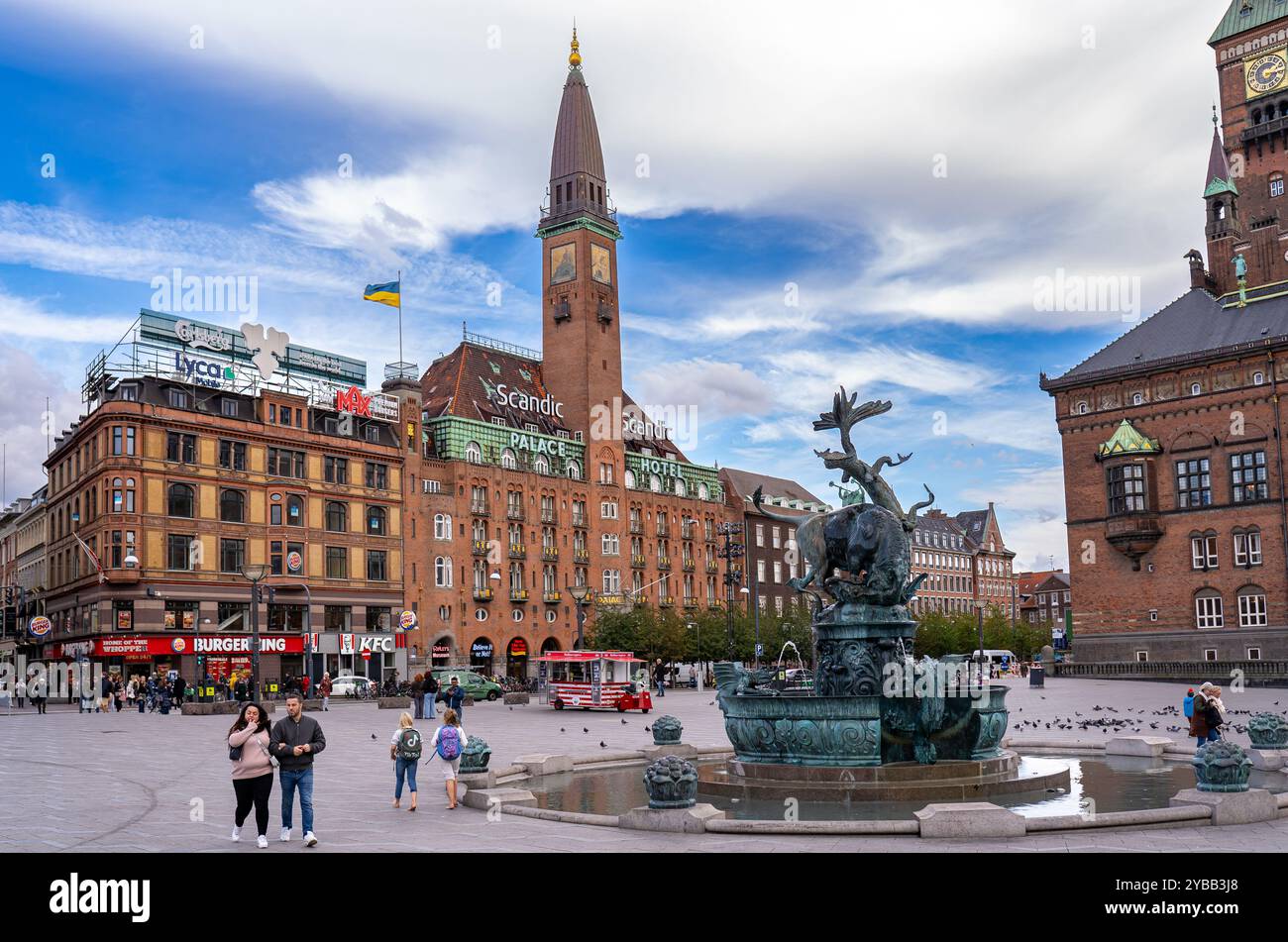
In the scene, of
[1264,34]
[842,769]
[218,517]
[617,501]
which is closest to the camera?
[842,769]

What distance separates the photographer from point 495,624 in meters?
79.9

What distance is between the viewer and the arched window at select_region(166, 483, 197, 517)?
62125 mm

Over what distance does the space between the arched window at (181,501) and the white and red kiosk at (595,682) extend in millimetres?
23340

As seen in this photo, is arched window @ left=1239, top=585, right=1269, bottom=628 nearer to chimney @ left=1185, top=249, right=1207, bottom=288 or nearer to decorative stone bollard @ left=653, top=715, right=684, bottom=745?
chimney @ left=1185, top=249, right=1207, bottom=288

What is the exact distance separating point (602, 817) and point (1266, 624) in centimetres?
5537

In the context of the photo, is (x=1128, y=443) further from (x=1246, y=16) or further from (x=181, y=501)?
(x=181, y=501)

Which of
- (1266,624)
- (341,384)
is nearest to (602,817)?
(1266,624)

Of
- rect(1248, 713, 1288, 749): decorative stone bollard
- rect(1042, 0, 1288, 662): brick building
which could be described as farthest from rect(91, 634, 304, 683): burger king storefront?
rect(1248, 713, 1288, 749): decorative stone bollard

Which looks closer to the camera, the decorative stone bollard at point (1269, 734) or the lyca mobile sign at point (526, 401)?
the decorative stone bollard at point (1269, 734)

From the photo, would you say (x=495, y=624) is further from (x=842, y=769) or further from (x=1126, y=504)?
(x=842, y=769)

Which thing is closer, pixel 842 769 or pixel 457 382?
pixel 842 769

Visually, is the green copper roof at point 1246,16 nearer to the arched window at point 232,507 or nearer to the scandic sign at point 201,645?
the arched window at point 232,507

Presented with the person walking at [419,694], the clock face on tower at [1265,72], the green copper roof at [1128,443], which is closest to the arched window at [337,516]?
the person walking at [419,694]

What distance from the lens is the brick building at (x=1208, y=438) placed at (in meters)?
60.8
